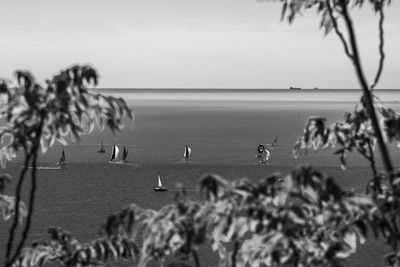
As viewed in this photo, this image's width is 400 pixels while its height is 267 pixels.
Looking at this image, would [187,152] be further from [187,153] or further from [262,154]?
[262,154]

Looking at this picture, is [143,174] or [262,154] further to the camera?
[262,154]

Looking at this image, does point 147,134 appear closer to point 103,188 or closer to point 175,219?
point 103,188

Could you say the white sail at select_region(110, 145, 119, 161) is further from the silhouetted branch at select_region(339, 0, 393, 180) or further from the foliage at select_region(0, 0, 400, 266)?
the silhouetted branch at select_region(339, 0, 393, 180)

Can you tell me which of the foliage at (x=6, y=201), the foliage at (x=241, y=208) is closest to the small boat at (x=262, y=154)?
the foliage at (x=6, y=201)

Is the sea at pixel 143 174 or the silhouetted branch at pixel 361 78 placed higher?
the silhouetted branch at pixel 361 78

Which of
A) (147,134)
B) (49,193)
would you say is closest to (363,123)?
(49,193)

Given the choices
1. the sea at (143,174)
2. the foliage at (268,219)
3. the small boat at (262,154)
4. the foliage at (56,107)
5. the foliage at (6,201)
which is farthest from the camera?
the small boat at (262,154)

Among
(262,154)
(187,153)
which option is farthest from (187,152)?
(262,154)

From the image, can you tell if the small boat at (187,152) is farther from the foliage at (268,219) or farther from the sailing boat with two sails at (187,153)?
the foliage at (268,219)

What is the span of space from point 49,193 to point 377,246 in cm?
2645

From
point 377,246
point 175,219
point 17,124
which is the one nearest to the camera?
point 175,219

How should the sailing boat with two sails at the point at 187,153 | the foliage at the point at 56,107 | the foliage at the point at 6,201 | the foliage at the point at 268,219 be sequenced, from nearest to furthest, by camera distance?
the foliage at the point at 268,219, the foliage at the point at 56,107, the foliage at the point at 6,201, the sailing boat with two sails at the point at 187,153

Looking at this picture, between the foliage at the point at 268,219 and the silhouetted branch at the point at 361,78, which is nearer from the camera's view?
the foliage at the point at 268,219

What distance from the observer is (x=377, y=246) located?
3056 centimetres
